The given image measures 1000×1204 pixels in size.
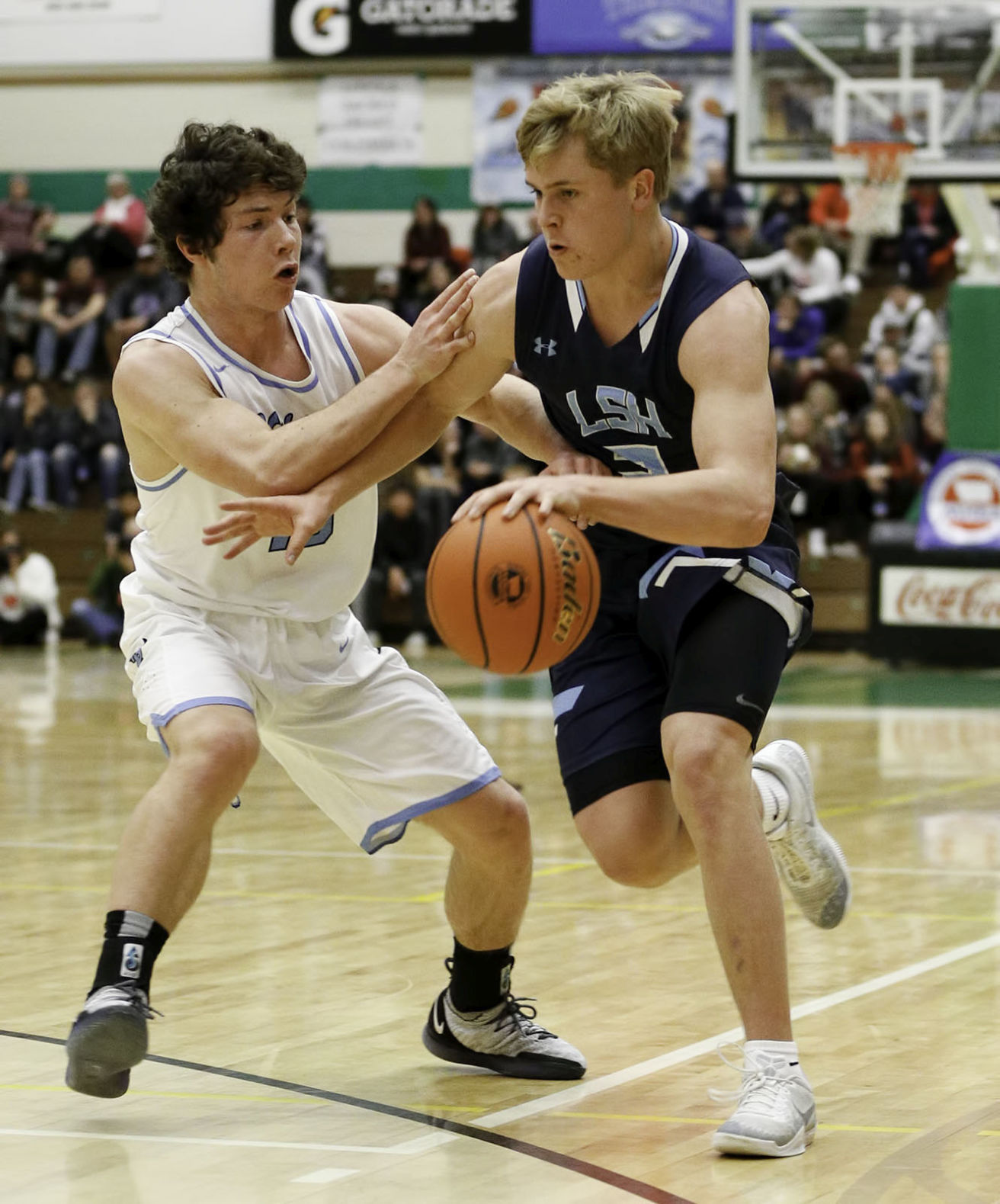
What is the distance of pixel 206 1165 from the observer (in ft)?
10.8

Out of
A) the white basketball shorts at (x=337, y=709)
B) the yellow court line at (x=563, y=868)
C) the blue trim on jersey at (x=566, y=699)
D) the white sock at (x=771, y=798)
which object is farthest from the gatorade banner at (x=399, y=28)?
the white basketball shorts at (x=337, y=709)

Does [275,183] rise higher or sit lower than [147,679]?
higher

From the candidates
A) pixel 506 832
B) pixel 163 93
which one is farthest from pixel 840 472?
pixel 506 832

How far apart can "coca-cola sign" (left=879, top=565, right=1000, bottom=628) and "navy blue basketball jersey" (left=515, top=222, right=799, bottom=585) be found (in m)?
10.8

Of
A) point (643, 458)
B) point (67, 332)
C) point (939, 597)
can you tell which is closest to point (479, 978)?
point (643, 458)

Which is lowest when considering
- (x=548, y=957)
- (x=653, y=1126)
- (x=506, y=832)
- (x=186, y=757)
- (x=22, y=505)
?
(x=22, y=505)

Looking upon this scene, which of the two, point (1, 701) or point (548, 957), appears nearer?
point (548, 957)

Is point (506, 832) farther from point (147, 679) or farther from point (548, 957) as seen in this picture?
point (548, 957)

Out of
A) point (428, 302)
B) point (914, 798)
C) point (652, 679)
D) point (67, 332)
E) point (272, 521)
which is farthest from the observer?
point (67, 332)

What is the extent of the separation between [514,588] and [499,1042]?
1178 mm

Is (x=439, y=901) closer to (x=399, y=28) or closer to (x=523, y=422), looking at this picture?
Answer: (x=523, y=422)

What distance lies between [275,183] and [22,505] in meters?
15.5

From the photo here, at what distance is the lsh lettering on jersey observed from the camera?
377 cm

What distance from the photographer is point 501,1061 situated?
160 inches
